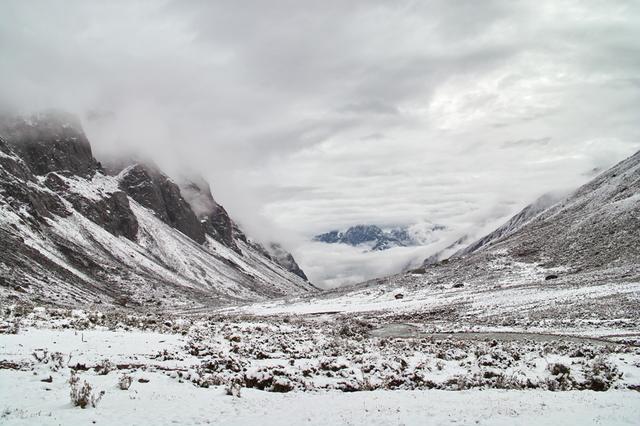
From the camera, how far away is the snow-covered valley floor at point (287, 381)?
14.5 meters

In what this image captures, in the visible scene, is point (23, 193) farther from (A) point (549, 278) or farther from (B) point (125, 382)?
(B) point (125, 382)

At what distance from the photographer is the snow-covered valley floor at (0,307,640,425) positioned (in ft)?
47.6

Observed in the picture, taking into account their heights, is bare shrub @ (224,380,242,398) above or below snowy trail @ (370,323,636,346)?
above

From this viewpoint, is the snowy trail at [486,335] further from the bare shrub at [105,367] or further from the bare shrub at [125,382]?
the bare shrub at [125,382]

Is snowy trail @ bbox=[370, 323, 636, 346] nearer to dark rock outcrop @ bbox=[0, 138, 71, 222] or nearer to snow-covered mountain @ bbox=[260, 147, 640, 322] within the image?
snow-covered mountain @ bbox=[260, 147, 640, 322]

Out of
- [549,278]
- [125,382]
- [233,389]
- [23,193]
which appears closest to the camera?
[125,382]

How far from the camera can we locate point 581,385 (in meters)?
19.8

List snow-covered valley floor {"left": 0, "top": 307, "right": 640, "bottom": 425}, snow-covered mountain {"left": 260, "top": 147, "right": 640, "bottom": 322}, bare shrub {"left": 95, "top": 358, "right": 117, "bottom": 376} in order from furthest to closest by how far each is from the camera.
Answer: snow-covered mountain {"left": 260, "top": 147, "right": 640, "bottom": 322} < bare shrub {"left": 95, "top": 358, "right": 117, "bottom": 376} < snow-covered valley floor {"left": 0, "top": 307, "right": 640, "bottom": 425}

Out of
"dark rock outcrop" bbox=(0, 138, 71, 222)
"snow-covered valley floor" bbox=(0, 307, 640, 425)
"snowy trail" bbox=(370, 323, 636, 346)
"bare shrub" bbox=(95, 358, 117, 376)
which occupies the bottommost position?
"snowy trail" bbox=(370, 323, 636, 346)

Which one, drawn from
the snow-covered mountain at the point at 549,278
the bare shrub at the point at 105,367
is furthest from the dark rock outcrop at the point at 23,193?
the bare shrub at the point at 105,367

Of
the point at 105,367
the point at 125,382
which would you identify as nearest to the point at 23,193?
the point at 105,367

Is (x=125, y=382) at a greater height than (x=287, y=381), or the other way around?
(x=125, y=382)

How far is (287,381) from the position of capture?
62.0 feet

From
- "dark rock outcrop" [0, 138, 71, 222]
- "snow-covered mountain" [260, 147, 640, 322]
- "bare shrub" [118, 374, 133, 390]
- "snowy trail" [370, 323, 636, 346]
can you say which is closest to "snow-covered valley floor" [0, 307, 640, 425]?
"bare shrub" [118, 374, 133, 390]
